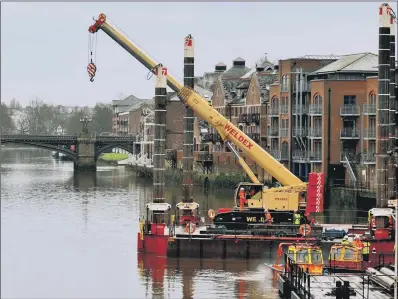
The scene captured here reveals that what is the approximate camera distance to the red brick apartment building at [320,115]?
98.1 meters

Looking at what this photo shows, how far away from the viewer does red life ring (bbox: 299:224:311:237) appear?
6122 cm

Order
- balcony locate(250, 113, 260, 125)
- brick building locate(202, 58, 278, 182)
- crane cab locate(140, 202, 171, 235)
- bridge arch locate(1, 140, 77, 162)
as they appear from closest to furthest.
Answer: crane cab locate(140, 202, 171, 235)
brick building locate(202, 58, 278, 182)
balcony locate(250, 113, 260, 125)
bridge arch locate(1, 140, 77, 162)

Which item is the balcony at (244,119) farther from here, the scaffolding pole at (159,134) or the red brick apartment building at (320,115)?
the scaffolding pole at (159,134)

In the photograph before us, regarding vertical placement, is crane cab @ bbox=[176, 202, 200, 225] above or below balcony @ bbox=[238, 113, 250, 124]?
below

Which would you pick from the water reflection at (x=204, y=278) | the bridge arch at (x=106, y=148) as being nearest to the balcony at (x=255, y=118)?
the bridge arch at (x=106, y=148)

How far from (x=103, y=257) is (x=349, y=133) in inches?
1586

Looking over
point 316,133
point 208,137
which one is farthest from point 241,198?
point 208,137

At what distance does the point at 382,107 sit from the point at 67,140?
101964mm

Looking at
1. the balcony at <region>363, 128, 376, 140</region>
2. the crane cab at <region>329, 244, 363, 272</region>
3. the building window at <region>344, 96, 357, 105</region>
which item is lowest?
the crane cab at <region>329, 244, 363, 272</region>

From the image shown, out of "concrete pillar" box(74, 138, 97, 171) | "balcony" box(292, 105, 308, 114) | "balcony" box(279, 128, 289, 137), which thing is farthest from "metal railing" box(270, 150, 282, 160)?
"concrete pillar" box(74, 138, 97, 171)

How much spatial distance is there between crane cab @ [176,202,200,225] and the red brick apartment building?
2556 centimetres

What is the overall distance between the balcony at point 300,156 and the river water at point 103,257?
21.4 ft

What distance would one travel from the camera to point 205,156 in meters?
129

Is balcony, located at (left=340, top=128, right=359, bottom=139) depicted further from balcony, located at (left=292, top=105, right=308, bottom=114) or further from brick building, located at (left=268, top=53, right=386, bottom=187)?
balcony, located at (left=292, top=105, right=308, bottom=114)
